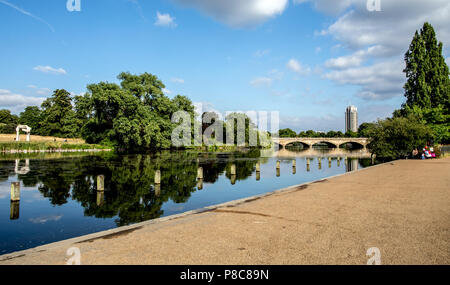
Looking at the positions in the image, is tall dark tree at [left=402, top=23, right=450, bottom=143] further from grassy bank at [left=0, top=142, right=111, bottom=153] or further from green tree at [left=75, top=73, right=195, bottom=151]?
grassy bank at [left=0, top=142, right=111, bottom=153]

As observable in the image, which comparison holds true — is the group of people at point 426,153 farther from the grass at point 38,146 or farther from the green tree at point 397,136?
the grass at point 38,146

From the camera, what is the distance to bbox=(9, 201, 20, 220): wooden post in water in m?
10.4

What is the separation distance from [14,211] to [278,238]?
1078 cm

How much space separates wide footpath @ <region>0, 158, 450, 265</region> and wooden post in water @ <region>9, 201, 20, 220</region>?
6.29m

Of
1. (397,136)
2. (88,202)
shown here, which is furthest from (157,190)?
(397,136)

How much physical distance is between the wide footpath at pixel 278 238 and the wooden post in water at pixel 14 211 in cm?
629

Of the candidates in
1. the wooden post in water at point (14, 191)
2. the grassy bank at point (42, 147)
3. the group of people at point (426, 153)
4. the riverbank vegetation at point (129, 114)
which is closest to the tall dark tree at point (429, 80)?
the group of people at point (426, 153)

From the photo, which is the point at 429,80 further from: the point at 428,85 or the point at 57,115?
the point at 57,115

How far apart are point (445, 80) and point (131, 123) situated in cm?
5569

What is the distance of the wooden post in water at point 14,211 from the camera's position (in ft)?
34.2

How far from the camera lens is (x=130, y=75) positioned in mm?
62062

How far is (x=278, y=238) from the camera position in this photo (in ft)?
19.3
